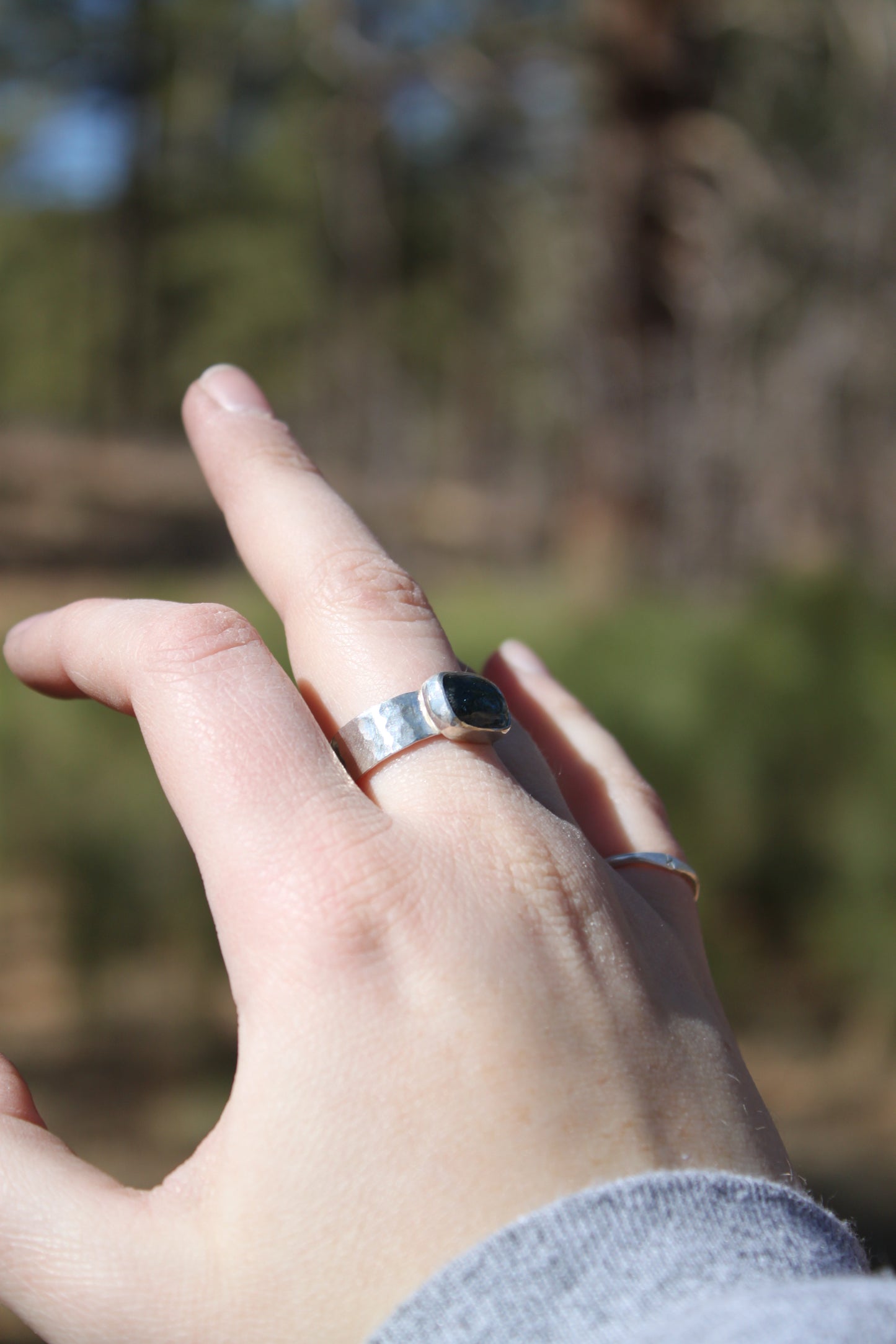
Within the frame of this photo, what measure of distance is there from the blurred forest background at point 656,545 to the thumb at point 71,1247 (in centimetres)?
194

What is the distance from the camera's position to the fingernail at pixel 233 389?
1.16m

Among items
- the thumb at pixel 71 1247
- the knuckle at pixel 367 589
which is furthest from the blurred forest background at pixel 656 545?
the thumb at pixel 71 1247

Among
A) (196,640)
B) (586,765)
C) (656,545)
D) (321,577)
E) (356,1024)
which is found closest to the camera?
(356,1024)

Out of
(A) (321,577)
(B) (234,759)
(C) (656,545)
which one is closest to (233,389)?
(A) (321,577)

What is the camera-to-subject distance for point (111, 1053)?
300 cm

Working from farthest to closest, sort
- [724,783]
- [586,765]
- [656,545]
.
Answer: [656,545] < [724,783] < [586,765]

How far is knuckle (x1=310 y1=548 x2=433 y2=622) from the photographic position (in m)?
0.98

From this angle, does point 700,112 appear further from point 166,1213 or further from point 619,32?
point 166,1213

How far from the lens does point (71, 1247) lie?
29.4 inches

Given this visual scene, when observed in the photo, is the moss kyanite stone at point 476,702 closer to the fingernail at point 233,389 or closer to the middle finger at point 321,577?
the middle finger at point 321,577

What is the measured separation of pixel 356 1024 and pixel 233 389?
712mm

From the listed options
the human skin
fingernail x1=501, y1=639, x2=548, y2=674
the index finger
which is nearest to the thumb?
the human skin

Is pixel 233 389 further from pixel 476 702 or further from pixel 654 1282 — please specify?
pixel 654 1282

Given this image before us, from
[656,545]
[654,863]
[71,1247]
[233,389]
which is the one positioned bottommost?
[656,545]
